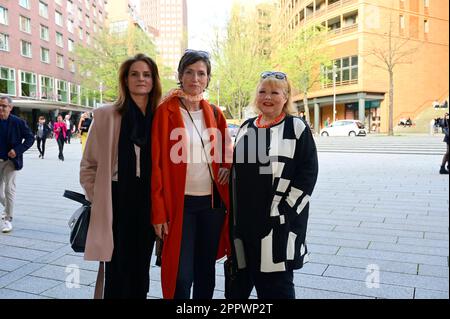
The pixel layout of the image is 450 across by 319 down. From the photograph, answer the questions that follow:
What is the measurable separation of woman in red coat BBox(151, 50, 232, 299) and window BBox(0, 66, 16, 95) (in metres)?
35.8

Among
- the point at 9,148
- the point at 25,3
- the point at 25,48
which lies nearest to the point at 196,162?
the point at 9,148

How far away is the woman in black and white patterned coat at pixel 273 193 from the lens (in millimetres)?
2160

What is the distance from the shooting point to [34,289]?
3.18m

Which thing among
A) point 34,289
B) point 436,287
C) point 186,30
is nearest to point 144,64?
point 34,289

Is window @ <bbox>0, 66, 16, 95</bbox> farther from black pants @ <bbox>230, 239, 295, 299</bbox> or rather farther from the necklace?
black pants @ <bbox>230, 239, 295, 299</bbox>

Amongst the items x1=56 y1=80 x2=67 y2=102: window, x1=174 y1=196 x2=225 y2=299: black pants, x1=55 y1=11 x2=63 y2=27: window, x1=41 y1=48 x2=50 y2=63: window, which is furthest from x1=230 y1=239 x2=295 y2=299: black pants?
x1=55 y1=11 x2=63 y2=27: window

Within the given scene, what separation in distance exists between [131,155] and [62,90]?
44.5 m

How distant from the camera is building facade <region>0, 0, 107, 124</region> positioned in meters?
33.6

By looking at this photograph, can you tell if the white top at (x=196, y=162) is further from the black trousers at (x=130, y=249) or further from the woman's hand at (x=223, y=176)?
the black trousers at (x=130, y=249)

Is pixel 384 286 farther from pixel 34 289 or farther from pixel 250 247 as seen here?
pixel 34 289

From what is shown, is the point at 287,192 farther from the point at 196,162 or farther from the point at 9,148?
the point at 9,148

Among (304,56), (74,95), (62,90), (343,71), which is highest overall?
(304,56)

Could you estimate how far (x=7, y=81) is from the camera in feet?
111

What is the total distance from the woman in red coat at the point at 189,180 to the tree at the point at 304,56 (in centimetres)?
3360
